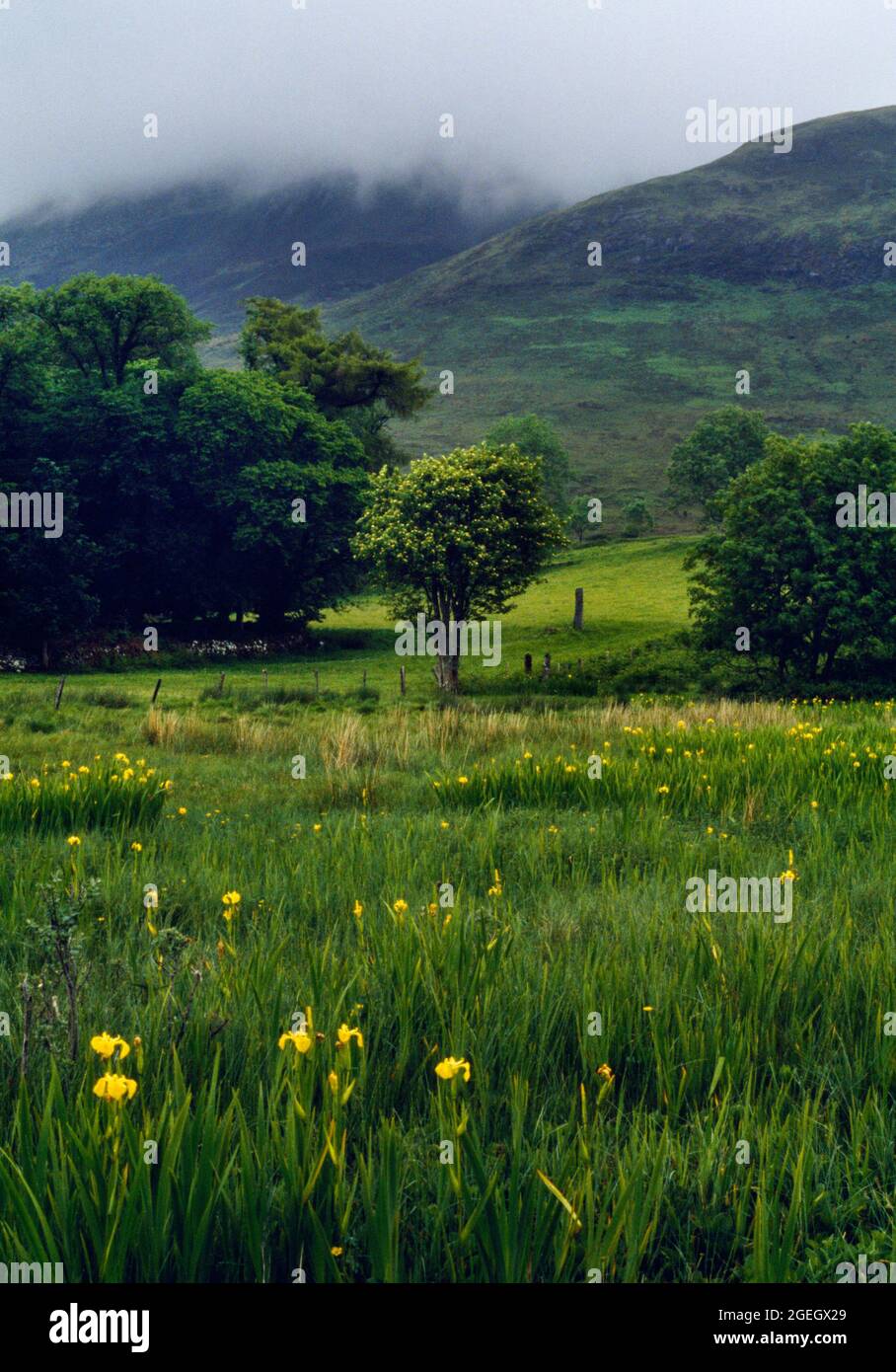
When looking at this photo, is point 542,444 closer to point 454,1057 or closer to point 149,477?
point 149,477

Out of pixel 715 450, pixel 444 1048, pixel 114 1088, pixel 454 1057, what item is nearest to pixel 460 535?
pixel 444 1048

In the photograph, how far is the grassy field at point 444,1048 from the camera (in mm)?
2359

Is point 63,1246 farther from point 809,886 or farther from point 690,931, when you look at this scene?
point 809,886

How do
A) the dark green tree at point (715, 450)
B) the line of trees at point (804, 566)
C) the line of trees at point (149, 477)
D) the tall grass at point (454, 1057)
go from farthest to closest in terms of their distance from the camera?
the dark green tree at point (715, 450) < the line of trees at point (149, 477) < the line of trees at point (804, 566) < the tall grass at point (454, 1057)

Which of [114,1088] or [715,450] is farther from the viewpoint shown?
[715,450]

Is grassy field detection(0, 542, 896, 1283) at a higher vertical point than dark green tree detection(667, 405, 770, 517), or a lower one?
lower

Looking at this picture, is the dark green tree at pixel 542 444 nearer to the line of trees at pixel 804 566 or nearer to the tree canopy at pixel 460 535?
the tree canopy at pixel 460 535

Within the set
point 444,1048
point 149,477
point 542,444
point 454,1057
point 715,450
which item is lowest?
point 444,1048

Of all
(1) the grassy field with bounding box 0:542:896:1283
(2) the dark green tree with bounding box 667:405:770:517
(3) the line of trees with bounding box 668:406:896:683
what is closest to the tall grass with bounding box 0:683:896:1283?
(1) the grassy field with bounding box 0:542:896:1283

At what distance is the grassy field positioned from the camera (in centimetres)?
236

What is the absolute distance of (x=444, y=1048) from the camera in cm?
347

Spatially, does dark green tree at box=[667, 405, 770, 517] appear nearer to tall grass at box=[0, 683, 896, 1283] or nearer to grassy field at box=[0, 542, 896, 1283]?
grassy field at box=[0, 542, 896, 1283]

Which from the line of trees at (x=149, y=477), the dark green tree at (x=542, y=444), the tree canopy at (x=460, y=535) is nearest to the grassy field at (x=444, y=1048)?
the tree canopy at (x=460, y=535)
